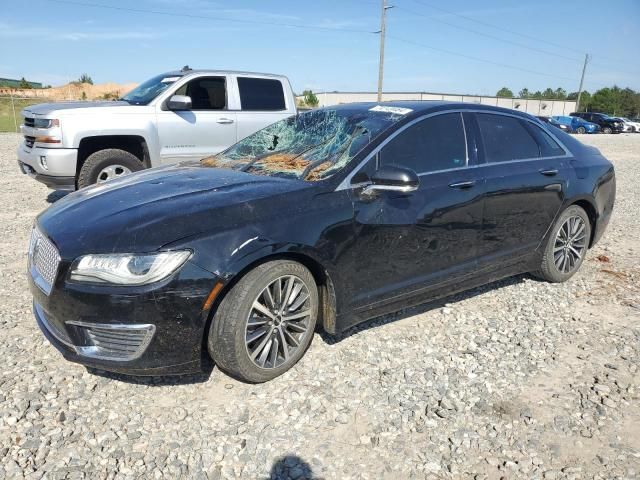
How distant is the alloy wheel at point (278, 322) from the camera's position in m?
2.88

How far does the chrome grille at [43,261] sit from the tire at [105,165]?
12.2ft

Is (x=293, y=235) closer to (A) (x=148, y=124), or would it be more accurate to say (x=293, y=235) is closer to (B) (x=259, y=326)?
(B) (x=259, y=326)

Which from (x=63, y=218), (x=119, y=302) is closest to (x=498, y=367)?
(x=119, y=302)

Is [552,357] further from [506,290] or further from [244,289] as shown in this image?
[244,289]

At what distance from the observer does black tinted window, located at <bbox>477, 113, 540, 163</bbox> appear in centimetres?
404

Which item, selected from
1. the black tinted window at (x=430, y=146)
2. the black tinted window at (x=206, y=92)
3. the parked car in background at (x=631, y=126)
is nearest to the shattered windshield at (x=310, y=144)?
the black tinted window at (x=430, y=146)

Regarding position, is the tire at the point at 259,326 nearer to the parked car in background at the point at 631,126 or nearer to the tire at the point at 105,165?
the tire at the point at 105,165

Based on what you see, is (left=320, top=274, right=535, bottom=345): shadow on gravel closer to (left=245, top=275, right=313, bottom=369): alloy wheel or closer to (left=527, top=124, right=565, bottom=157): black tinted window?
(left=245, top=275, right=313, bottom=369): alloy wheel

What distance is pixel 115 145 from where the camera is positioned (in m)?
7.06

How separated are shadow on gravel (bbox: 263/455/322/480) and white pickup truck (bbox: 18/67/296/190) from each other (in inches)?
215

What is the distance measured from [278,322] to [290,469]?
2.85 ft

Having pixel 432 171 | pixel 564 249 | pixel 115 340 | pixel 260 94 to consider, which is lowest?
pixel 564 249

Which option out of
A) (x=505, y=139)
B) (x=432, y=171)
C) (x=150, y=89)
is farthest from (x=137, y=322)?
(x=150, y=89)

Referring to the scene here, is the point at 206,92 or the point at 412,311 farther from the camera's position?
the point at 206,92
